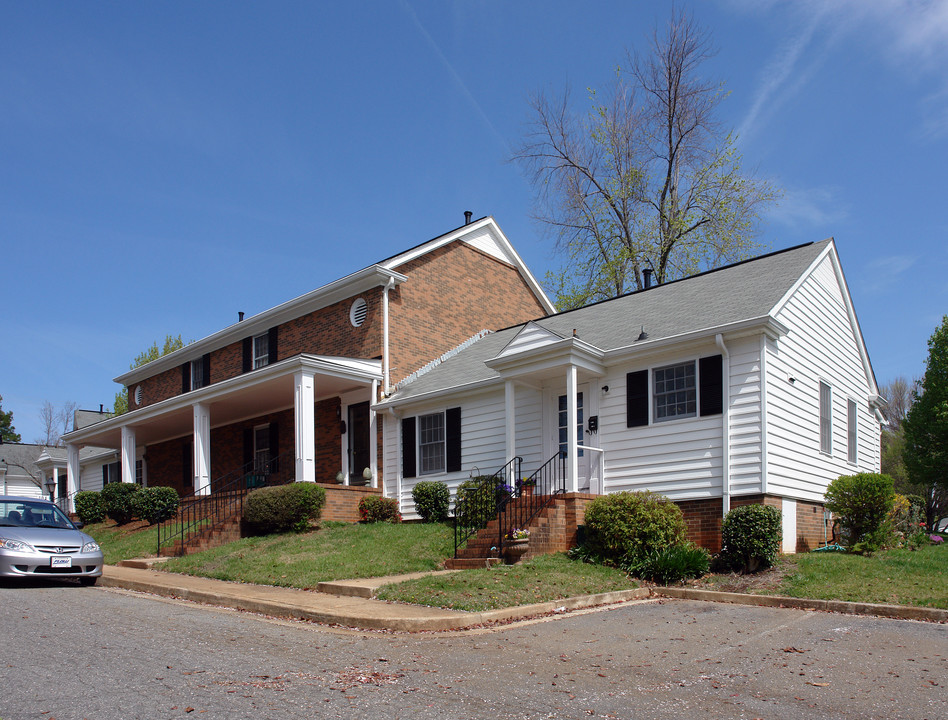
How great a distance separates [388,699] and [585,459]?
32.7 feet

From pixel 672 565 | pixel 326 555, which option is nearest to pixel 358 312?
pixel 326 555

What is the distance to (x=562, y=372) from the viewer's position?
15602mm

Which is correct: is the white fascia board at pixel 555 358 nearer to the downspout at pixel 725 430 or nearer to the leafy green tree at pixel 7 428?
the downspout at pixel 725 430

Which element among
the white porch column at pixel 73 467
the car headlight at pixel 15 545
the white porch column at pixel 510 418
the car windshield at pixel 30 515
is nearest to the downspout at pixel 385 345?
the white porch column at pixel 510 418

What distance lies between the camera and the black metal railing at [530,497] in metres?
13.8

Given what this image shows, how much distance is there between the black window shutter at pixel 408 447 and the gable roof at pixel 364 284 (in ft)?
12.0

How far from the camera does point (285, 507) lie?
55.3ft

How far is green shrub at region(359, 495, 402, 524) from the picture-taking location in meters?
18.5

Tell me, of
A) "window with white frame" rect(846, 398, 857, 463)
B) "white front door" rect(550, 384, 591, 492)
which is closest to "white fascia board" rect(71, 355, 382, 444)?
"white front door" rect(550, 384, 591, 492)

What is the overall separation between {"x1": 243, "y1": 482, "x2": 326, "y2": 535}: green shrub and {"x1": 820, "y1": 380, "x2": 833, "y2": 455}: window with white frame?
10.3 meters

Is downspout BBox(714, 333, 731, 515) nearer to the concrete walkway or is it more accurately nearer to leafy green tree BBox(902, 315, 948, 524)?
the concrete walkway

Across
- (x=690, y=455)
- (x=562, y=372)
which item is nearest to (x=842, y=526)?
(x=690, y=455)

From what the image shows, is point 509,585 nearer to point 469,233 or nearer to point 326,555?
point 326,555

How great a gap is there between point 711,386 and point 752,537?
277 cm
